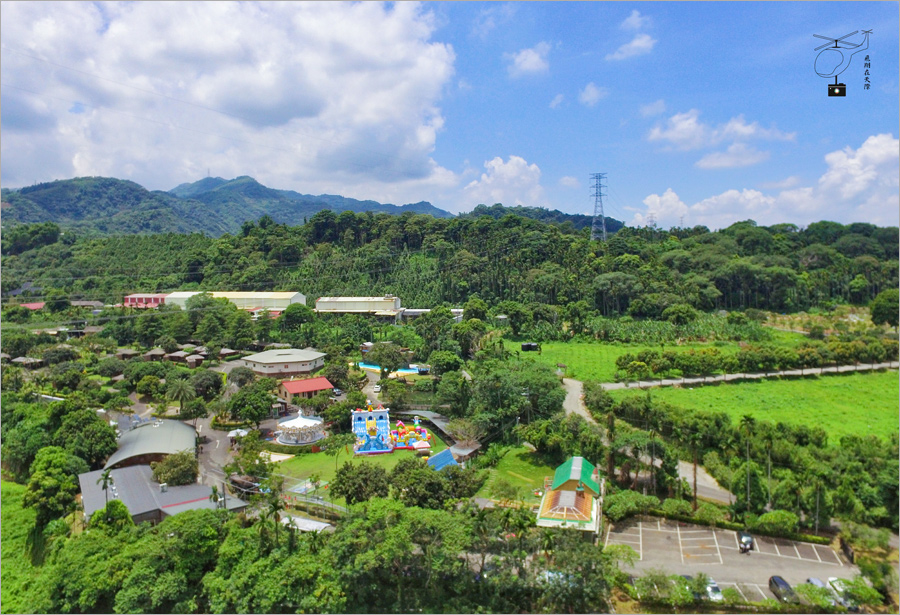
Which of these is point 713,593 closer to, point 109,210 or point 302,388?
point 302,388

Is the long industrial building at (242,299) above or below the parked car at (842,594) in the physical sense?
above

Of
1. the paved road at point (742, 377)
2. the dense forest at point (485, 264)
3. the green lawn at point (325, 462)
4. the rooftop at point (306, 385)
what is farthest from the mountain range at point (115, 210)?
the green lawn at point (325, 462)

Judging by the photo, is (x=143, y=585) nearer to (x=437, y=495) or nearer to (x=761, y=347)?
(x=437, y=495)

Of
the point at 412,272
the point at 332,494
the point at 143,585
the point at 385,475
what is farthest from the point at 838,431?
the point at 412,272

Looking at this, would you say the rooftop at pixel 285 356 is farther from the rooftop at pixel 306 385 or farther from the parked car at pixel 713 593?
the parked car at pixel 713 593

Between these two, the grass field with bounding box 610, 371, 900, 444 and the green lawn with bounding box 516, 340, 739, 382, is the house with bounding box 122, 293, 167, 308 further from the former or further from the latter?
the grass field with bounding box 610, 371, 900, 444

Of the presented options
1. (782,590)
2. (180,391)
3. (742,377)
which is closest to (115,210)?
A: (180,391)
